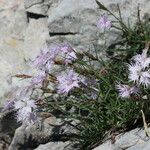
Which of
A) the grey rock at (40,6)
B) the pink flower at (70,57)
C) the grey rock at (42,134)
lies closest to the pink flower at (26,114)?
the pink flower at (70,57)

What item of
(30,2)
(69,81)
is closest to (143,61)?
(69,81)

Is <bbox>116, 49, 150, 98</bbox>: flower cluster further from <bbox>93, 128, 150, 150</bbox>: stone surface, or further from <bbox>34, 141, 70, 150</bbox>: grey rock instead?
<bbox>34, 141, 70, 150</bbox>: grey rock

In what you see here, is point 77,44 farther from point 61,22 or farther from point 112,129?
point 112,129

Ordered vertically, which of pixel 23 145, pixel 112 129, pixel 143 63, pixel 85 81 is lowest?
pixel 23 145

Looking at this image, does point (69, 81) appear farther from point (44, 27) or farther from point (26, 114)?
point (44, 27)

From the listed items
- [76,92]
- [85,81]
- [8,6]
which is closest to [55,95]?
[76,92]

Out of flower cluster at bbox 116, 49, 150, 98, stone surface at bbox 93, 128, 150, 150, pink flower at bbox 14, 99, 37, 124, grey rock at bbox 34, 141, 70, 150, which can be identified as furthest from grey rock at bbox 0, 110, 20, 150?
flower cluster at bbox 116, 49, 150, 98

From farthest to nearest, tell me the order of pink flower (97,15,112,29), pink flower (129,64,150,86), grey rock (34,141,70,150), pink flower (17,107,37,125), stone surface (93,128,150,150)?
1. grey rock (34,141,70,150)
2. pink flower (97,15,112,29)
3. pink flower (17,107,37,125)
4. stone surface (93,128,150,150)
5. pink flower (129,64,150,86)
